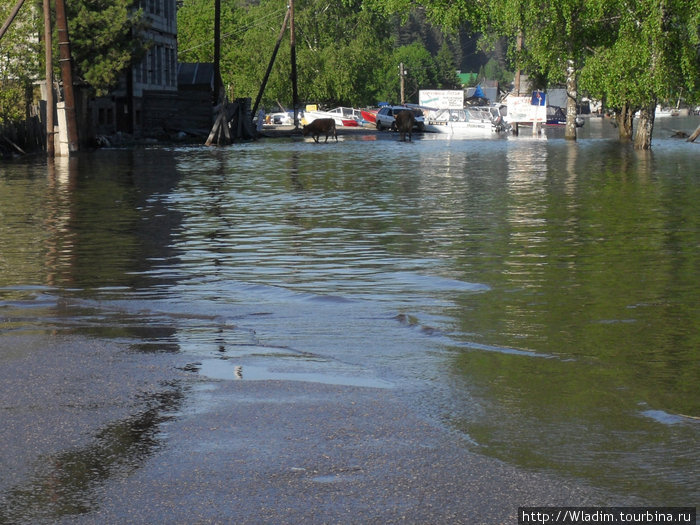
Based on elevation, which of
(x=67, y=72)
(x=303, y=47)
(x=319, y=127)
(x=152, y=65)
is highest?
(x=303, y=47)

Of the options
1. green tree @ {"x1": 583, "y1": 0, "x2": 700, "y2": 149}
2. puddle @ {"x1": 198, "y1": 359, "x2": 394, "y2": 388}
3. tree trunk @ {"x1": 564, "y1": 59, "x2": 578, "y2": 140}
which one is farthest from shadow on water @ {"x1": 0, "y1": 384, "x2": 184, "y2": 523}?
tree trunk @ {"x1": 564, "y1": 59, "x2": 578, "y2": 140}

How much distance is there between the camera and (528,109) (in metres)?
69.2

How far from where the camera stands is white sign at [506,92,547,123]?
2707 inches

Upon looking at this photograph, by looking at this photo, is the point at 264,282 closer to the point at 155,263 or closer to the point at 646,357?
the point at 155,263

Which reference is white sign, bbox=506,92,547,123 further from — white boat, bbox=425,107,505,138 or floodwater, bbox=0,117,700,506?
floodwater, bbox=0,117,700,506

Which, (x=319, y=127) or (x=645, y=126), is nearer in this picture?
(x=645, y=126)

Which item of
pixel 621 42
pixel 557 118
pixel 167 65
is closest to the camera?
pixel 621 42

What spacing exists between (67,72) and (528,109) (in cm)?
3559

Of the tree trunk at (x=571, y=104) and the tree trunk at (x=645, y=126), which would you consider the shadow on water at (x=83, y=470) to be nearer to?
the tree trunk at (x=645, y=126)

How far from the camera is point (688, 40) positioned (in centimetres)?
3666

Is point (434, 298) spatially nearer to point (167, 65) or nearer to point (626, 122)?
point (626, 122)

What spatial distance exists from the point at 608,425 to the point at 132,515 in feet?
8.06

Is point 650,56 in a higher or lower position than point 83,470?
higher

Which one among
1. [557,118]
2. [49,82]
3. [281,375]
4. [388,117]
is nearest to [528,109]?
[388,117]
